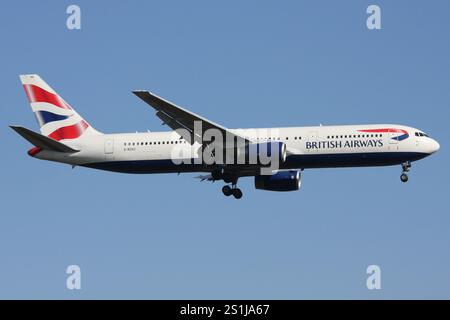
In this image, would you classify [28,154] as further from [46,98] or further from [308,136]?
[308,136]

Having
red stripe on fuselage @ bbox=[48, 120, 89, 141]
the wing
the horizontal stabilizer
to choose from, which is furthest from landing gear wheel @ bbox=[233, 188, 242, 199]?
red stripe on fuselage @ bbox=[48, 120, 89, 141]

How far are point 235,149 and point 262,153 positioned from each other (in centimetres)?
203

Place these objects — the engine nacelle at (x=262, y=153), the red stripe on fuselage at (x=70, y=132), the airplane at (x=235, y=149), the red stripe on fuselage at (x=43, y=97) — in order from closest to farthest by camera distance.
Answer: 1. the engine nacelle at (x=262, y=153)
2. the airplane at (x=235, y=149)
3. the red stripe on fuselage at (x=70, y=132)
4. the red stripe on fuselage at (x=43, y=97)

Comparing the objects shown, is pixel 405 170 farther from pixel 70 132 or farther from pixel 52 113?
pixel 52 113

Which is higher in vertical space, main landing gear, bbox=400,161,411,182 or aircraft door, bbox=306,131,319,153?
aircraft door, bbox=306,131,319,153

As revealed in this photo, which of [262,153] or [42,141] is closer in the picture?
[262,153]

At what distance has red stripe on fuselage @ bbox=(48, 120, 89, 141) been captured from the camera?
65.7 meters

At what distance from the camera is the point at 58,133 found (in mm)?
66000

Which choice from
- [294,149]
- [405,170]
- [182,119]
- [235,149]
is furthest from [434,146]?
[182,119]

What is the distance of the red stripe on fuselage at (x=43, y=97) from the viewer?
221ft

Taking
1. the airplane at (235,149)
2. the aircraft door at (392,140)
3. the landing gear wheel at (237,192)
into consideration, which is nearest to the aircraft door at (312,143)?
the airplane at (235,149)

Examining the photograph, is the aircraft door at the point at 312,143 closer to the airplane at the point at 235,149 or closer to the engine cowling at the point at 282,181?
the airplane at the point at 235,149

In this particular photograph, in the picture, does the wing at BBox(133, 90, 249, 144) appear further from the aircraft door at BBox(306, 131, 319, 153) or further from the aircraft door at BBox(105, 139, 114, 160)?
the aircraft door at BBox(105, 139, 114, 160)

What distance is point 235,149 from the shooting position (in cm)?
6050
